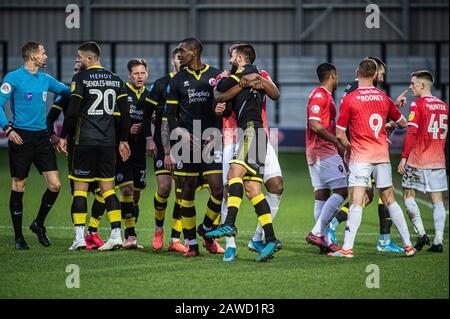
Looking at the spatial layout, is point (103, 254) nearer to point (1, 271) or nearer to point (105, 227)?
point (1, 271)

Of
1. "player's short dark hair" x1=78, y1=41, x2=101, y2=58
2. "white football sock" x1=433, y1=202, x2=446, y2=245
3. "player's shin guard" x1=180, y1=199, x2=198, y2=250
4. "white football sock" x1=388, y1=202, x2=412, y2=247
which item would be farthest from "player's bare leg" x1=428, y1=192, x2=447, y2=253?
"player's short dark hair" x1=78, y1=41, x2=101, y2=58

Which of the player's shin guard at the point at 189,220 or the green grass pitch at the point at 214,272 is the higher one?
the player's shin guard at the point at 189,220

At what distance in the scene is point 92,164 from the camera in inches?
382

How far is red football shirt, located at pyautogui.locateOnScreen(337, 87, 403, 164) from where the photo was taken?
9289 mm

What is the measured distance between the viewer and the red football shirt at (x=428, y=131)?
9.97 meters

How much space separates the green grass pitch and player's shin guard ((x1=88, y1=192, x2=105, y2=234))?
1.16 feet

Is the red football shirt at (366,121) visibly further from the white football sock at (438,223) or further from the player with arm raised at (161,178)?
the player with arm raised at (161,178)

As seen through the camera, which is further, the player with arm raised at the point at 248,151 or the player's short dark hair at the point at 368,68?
the player's short dark hair at the point at 368,68

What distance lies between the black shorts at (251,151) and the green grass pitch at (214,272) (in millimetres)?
889

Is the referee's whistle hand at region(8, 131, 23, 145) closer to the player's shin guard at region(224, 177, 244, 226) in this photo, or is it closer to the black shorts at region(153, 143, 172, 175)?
the black shorts at region(153, 143, 172, 175)

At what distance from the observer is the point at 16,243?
9.89m

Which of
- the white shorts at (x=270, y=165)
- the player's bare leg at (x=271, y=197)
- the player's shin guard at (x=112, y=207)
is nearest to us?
the white shorts at (x=270, y=165)

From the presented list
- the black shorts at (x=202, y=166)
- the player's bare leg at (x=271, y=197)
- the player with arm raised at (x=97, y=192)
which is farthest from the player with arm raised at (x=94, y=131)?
the player's bare leg at (x=271, y=197)

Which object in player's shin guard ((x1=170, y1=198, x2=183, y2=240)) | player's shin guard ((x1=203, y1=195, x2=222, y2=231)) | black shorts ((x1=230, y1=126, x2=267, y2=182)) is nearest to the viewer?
black shorts ((x1=230, y1=126, x2=267, y2=182))
